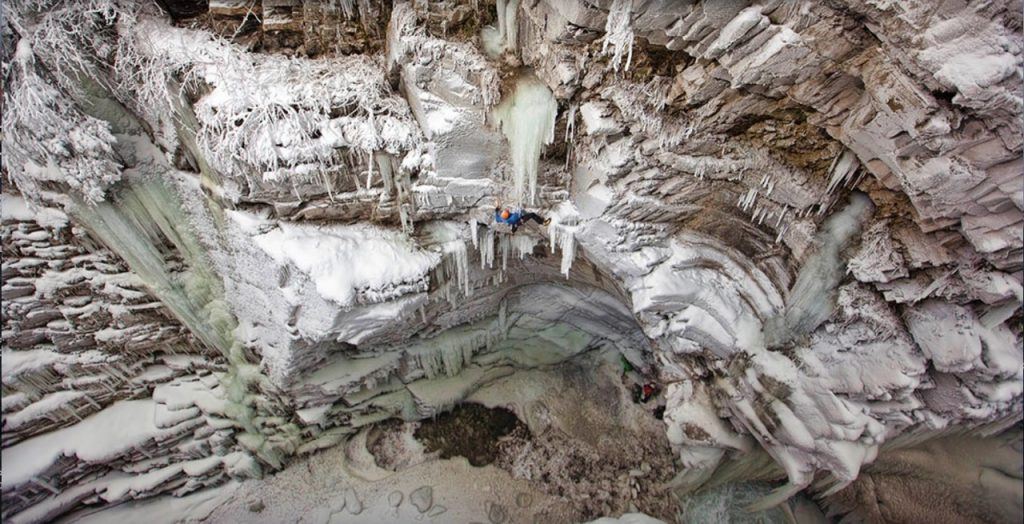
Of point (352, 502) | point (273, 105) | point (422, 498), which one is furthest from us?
point (422, 498)

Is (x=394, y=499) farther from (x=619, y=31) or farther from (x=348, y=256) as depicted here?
(x=619, y=31)

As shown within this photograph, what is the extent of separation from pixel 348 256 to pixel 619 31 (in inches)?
146

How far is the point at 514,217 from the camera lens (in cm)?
511

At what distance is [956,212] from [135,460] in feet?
32.5

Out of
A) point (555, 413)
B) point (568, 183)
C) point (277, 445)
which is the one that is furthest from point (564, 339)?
point (277, 445)

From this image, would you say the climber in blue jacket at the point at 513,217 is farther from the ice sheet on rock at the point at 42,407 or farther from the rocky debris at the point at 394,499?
the ice sheet on rock at the point at 42,407

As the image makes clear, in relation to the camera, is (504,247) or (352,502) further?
(352,502)

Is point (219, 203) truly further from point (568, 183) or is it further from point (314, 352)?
point (568, 183)

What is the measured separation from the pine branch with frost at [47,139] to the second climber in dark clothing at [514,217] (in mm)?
4212

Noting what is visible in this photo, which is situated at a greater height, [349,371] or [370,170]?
[370,170]

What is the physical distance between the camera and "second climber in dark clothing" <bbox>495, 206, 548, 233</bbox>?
5069 millimetres

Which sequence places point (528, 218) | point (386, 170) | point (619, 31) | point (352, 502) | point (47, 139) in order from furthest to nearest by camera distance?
point (352, 502)
point (528, 218)
point (386, 170)
point (47, 139)
point (619, 31)

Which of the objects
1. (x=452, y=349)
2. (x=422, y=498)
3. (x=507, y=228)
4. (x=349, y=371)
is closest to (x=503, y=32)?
(x=507, y=228)

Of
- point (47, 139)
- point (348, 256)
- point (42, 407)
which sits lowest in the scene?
point (42, 407)
